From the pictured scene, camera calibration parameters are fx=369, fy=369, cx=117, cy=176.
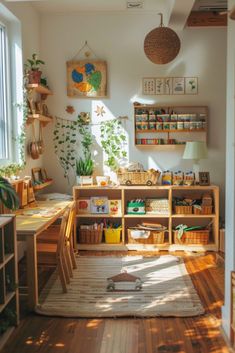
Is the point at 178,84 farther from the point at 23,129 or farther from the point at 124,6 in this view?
the point at 23,129

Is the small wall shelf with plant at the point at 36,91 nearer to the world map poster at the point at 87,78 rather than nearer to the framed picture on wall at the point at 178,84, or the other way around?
the world map poster at the point at 87,78

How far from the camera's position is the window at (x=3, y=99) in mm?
3924

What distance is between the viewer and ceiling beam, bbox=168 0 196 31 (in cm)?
374

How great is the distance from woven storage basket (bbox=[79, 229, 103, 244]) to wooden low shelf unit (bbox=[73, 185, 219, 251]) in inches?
Answer: 2.3

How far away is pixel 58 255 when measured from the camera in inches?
125

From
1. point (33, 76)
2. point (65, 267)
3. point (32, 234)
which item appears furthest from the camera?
point (33, 76)

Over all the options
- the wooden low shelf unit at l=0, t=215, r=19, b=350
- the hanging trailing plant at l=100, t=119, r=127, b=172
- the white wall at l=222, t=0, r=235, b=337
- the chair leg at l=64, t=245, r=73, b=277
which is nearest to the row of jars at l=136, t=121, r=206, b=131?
the hanging trailing plant at l=100, t=119, r=127, b=172

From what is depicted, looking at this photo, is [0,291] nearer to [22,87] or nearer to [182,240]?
[22,87]

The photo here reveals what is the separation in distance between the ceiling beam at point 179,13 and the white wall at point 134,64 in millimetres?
350

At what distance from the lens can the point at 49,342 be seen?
2488mm

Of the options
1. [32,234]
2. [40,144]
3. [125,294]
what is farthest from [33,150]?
[125,294]

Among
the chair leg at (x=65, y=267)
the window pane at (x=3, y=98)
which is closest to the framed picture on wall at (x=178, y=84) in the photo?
the window pane at (x=3, y=98)

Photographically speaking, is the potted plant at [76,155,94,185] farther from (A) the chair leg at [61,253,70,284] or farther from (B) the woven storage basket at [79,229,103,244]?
(A) the chair leg at [61,253,70,284]

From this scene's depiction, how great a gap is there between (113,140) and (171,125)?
798 millimetres
